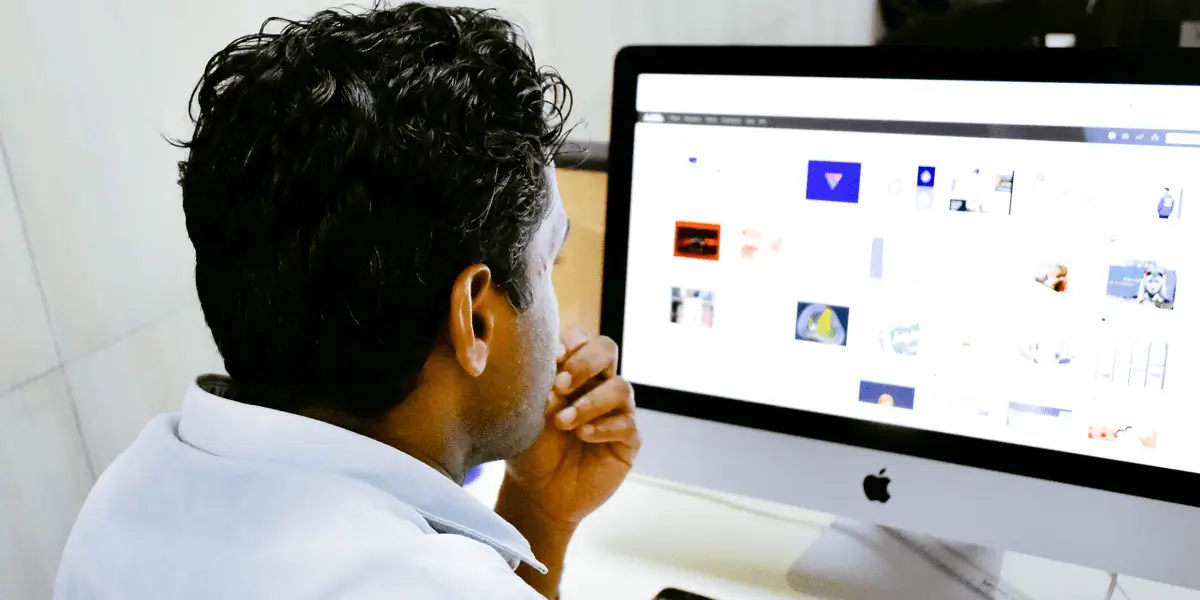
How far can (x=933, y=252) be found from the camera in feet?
2.40

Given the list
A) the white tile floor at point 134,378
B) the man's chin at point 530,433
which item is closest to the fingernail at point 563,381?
the man's chin at point 530,433

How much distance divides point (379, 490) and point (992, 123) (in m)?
0.56

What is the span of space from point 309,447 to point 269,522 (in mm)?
75

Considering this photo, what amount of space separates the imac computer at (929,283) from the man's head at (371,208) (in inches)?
9.3

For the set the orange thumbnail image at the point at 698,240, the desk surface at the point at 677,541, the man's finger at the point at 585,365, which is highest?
the orange thumbnail image at the point at 698,240

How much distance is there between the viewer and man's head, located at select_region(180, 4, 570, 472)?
0.53 meters

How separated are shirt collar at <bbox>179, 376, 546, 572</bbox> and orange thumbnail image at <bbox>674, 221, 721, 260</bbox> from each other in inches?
14.1

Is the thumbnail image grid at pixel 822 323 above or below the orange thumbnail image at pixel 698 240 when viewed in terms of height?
below

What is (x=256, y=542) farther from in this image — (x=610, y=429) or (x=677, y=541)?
(x=677, y=541)

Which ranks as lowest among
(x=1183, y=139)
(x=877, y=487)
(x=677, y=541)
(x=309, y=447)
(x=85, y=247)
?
(x=677, y=541)

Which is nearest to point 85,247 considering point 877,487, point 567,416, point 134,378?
point 134,378

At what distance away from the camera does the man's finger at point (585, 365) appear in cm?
84

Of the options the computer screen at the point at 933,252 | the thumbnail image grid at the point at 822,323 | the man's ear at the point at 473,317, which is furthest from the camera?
the thumbnail image grid at the point at 822,323

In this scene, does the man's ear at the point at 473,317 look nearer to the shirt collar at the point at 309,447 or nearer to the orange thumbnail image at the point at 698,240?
the shirt collar at the point at 309,447
